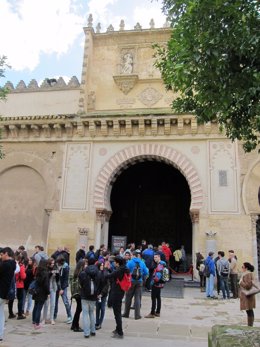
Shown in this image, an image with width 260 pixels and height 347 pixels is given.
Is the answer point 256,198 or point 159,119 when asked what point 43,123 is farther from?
point 256,198

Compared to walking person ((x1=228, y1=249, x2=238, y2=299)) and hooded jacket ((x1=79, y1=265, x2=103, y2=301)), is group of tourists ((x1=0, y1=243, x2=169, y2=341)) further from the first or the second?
walking person ((x1=228, y1=249, x2=238, y2=299))

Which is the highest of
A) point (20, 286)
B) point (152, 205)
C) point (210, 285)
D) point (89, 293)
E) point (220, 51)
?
point (220, 51)

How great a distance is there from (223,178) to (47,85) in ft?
31.5

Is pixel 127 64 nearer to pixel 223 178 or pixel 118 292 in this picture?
pixel 223 178

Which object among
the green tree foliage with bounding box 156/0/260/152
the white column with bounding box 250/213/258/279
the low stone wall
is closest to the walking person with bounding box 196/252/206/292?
the white column with bounding box 250/213/258/279

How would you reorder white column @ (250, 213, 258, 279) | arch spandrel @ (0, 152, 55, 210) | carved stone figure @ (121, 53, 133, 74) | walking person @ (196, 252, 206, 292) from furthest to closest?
1. carved stone figure @ (121, 53, 133, 74)
2. arch spandrel @ (0, 152, 55, 210)
3. white column @ (250, 213, 258, 279)
4. walking person @ (196, 252, 206, 292)

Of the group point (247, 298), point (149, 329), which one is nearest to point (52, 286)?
point (149, 329)

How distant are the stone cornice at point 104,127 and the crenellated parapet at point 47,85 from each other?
1992mm

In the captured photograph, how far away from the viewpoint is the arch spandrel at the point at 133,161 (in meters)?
13.8

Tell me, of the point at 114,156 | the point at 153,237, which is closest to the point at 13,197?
the point at 114,156

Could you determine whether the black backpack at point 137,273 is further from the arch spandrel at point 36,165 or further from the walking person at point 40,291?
the arch spandrel at point 36,165

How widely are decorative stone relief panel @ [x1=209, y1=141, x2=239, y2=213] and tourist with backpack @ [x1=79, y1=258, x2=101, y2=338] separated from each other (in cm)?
823

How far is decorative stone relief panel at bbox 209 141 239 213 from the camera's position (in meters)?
13.2

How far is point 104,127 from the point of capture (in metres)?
14.7
